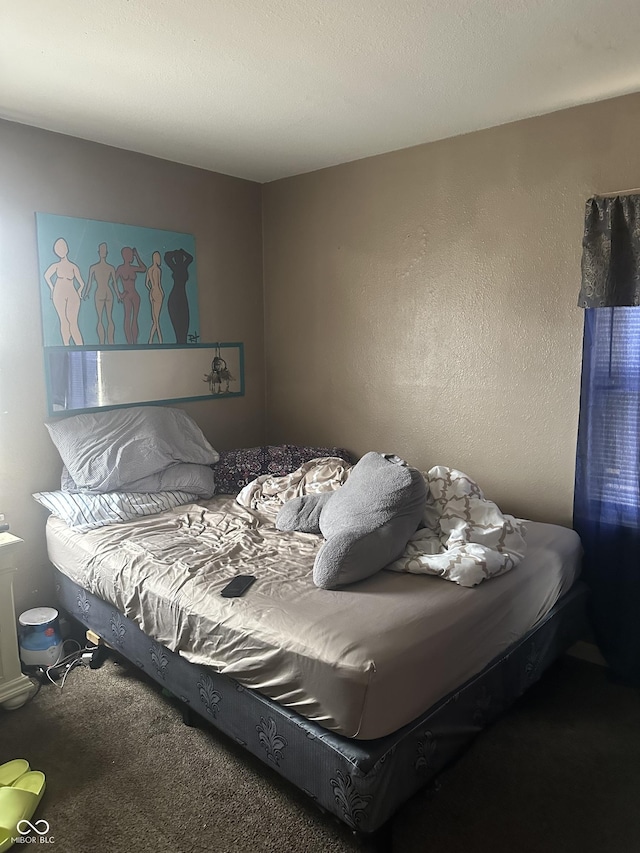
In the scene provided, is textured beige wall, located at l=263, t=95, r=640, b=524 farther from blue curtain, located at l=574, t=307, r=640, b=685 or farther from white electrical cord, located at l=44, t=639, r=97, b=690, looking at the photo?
white electrical cord, located at l=44, t=639, r=97, b=690

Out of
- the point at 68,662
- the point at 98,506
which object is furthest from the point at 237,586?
the point at 68,662

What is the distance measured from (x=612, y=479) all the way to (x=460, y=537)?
0.82m

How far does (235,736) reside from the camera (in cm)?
201

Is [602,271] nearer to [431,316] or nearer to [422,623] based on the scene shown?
[431,316]

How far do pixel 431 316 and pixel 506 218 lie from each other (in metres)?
0.61

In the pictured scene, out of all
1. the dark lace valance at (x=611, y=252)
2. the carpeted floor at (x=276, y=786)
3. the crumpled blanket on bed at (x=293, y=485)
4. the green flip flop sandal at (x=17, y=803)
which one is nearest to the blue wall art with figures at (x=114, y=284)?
the crumpled blanket on bed at (x=293, y=485)

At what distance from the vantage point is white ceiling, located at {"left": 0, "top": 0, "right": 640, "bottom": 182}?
1.87 m

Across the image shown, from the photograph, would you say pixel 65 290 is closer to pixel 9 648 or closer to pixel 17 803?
pixel 9 648

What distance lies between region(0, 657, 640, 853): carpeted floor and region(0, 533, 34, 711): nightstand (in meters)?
0.06

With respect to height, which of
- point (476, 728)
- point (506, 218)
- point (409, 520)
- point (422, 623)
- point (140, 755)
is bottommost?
point (140, 755)

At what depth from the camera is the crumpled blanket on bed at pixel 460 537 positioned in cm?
217

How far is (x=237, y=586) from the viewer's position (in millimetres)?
2135

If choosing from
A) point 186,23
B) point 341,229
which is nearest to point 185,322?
point 341,229

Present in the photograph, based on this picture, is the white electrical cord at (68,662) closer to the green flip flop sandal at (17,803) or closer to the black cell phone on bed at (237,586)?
the green flip flop sandal at (17,803)
